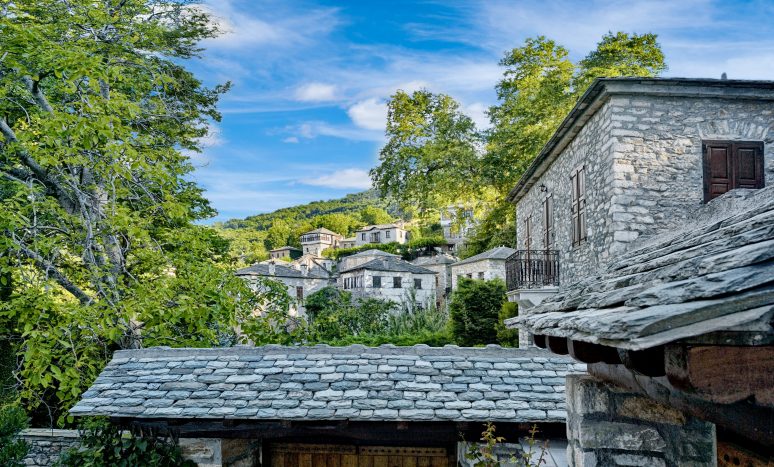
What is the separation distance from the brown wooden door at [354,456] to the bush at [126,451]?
1148 millimetres

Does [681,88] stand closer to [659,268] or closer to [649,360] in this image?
[659,268]

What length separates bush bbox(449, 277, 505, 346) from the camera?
1772cm

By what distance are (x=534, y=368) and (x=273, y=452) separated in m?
3.31

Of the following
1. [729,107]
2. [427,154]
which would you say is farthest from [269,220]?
[729,107]

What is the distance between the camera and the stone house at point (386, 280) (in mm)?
31969

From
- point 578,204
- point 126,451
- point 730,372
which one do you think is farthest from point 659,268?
point 578,204

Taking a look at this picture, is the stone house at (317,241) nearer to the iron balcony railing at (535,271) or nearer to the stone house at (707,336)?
the iron balcony railing at (535,271)

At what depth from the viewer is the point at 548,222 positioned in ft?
45.3

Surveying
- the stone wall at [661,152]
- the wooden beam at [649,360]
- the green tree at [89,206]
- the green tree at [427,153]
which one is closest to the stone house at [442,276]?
the green tree at [427,153]

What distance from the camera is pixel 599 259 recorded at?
9.72 m

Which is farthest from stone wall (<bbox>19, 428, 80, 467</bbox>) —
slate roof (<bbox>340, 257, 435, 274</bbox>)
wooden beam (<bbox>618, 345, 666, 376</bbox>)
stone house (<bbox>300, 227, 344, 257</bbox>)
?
stone house (<bbox>300, 227, 344, 257</bbox>)

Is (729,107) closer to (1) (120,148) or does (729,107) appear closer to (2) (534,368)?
(2) (534,368)

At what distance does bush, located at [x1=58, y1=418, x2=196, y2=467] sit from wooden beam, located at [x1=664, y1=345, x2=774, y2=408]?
5.66 metres

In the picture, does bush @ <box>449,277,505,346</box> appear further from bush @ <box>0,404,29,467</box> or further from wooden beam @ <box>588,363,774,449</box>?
wooden beam @ <box>588,363,774,449</box>
